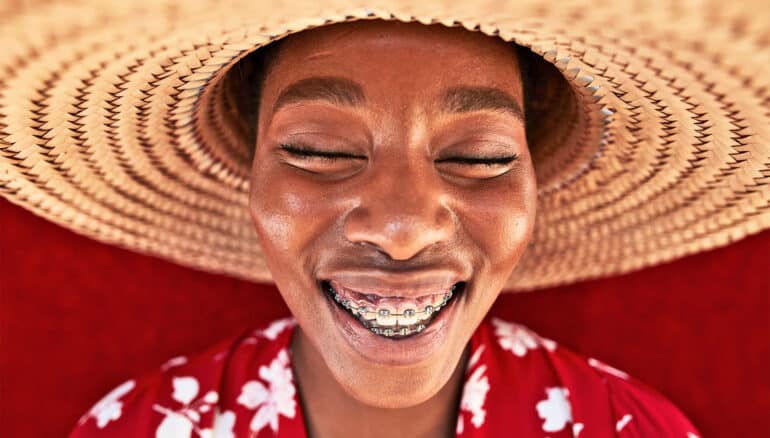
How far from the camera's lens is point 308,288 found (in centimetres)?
62

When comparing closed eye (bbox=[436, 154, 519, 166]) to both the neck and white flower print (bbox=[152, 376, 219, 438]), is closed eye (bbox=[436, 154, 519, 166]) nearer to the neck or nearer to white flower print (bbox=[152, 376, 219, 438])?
the neck

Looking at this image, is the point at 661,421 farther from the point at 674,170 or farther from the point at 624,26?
the point at 624,26

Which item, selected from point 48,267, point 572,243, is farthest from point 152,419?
point 572,243

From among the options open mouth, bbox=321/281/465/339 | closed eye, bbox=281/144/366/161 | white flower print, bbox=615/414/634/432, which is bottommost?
white flower print, bbox=615/414/634/432

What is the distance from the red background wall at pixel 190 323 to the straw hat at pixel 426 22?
171mm

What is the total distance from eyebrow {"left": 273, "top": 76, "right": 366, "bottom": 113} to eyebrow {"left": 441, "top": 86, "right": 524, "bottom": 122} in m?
0.07

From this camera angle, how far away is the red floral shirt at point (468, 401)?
75 cm

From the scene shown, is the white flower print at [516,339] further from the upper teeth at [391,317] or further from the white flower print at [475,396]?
the upper teeth at [391,317]

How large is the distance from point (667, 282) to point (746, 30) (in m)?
0.68

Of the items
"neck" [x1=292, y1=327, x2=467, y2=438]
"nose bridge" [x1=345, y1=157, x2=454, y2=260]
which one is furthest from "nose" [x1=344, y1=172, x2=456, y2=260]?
"neck" [x1=292, y1=327, x2=467, y2=438]

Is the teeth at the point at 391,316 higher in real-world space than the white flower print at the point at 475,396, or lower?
higher

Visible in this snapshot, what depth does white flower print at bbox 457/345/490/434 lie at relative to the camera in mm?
753

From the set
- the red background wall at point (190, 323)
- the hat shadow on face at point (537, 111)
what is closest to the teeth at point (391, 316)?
the hat shadow on face at point (537, 111)

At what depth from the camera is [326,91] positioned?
567mm
